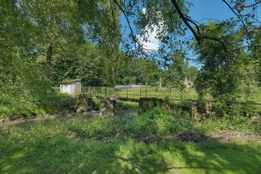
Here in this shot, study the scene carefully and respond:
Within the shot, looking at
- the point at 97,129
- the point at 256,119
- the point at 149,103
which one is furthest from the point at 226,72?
the point at 149,103

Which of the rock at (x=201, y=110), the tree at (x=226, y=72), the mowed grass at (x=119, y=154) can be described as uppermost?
the tree at (x=226, y=72)

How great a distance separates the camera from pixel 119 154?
5.11m

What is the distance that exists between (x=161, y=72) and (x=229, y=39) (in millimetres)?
1035

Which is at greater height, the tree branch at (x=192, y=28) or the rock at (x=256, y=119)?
the tree branch at (x=192, y=28)

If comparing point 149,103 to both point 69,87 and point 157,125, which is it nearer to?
point 157,125

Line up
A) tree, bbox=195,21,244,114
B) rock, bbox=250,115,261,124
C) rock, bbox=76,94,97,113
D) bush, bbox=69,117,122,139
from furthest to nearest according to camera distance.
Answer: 1. rock, bbox=76,94,97,113
2. rock, bbox=250,115,261,124
3. bush, bbox=69,117,122,139
4. tree, bbox=195,21,244,114

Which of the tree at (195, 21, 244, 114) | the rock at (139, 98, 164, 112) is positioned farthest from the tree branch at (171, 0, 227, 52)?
the rock at (139, 98, 164, 112)

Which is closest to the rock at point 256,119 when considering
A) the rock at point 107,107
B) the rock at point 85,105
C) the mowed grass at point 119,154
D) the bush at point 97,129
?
the mowed grass at point 119,154

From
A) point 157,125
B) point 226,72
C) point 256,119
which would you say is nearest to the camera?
point 226,72

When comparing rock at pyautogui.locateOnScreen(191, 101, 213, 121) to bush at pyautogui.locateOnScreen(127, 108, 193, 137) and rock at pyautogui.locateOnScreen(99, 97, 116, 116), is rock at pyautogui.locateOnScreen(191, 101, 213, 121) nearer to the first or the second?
bush at pyautogui.locateOnScreen(127, 108, 193, 137)

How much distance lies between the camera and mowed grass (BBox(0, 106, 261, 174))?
4484 millimetres

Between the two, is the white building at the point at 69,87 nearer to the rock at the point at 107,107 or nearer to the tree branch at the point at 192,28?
the rock at the point at 107,107

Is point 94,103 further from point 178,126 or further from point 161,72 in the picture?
point 161,72

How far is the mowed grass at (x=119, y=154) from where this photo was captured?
4.48m
